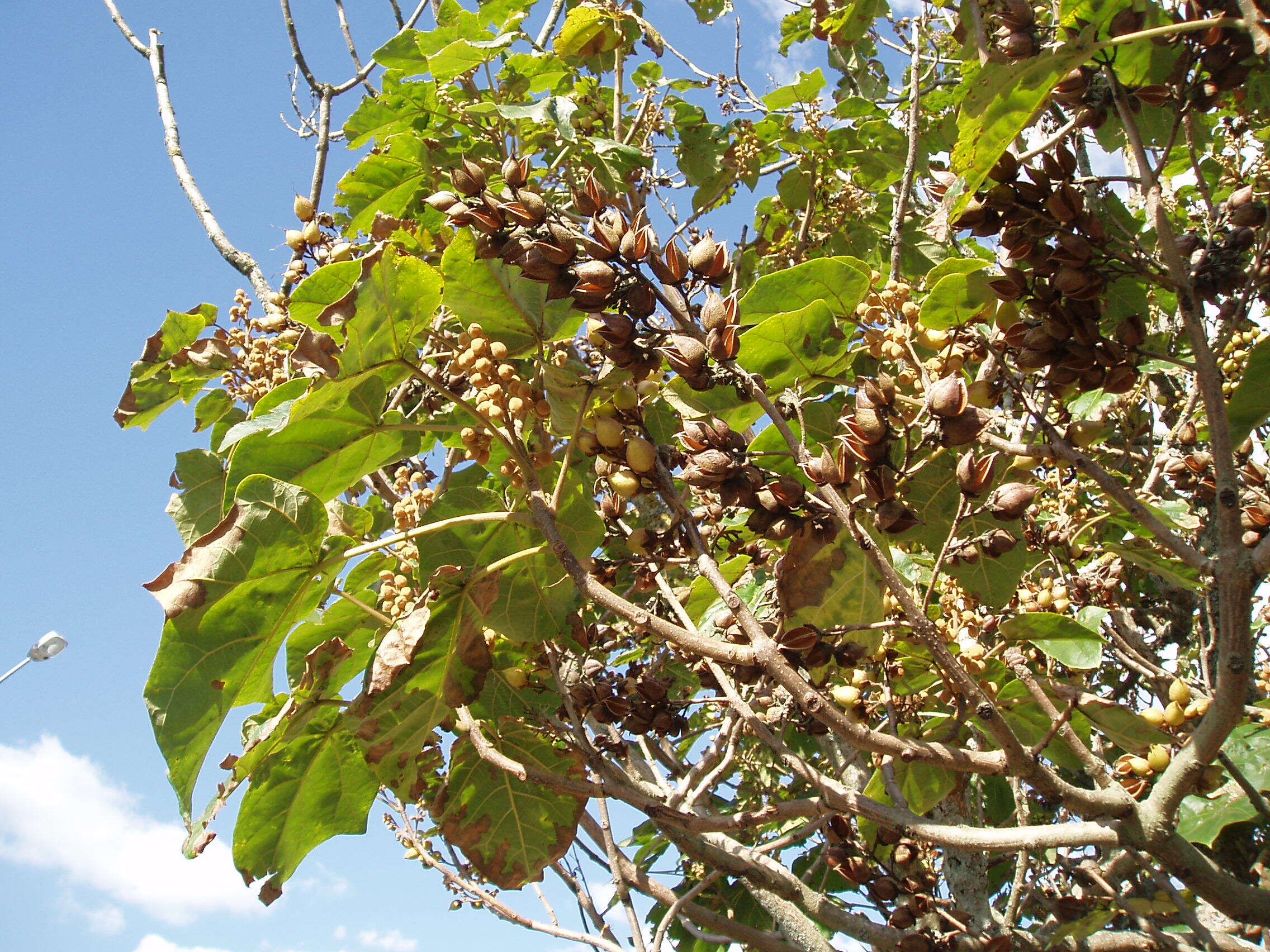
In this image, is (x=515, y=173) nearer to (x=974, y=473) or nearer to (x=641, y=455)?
(x=641, y=455)

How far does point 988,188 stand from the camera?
1686 millimetres

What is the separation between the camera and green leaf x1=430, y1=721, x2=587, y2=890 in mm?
2383

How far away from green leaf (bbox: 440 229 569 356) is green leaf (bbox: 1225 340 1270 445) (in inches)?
53.5

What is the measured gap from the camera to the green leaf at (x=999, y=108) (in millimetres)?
1554

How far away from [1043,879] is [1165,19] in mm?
3453

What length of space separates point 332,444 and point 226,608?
44 centimetres

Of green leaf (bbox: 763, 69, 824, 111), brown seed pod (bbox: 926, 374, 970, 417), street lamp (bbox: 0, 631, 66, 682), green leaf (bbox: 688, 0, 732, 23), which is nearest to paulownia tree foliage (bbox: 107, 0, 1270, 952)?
brown seed pod (bbox: 926, 374, 970, 417)

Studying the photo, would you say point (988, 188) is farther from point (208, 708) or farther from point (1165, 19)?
point (208, 708)

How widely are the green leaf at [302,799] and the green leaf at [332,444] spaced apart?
0.58 meters

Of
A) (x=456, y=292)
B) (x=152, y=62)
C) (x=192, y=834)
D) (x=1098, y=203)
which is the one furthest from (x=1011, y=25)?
(x=152, y=62)

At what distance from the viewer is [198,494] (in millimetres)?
2461

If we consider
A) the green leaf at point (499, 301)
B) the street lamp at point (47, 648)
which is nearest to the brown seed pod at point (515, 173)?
the green leaf at point (499, 301)

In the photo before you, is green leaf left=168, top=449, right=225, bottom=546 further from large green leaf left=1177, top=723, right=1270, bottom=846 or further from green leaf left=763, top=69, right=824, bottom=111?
green leaf left=763, top=69, right=824, bottom=111

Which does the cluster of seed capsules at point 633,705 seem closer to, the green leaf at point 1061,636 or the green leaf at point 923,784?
the green leaf at point 923,784
